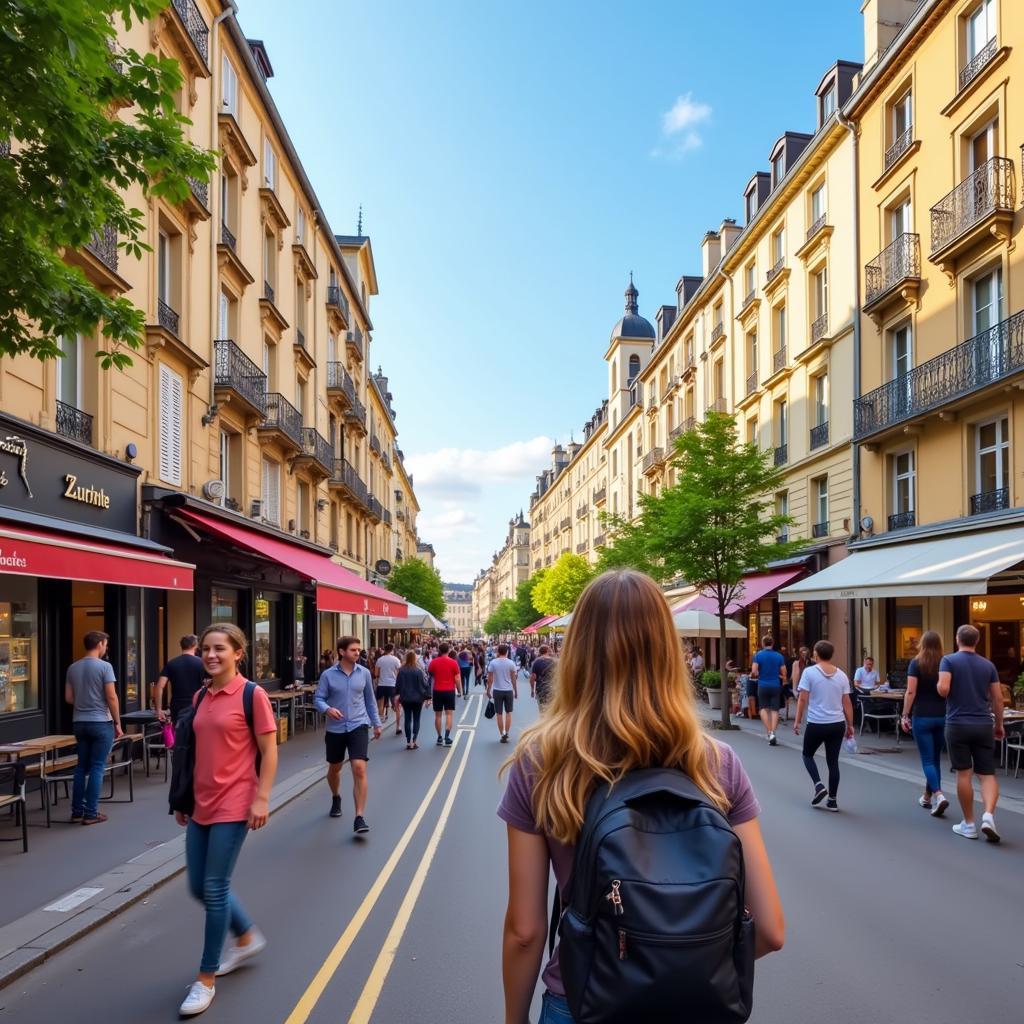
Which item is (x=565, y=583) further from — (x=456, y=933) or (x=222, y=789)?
(x=222, y=789)

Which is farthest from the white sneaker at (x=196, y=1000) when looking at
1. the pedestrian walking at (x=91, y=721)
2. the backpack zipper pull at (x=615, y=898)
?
the pedestrian walking at (x=91, y=721)

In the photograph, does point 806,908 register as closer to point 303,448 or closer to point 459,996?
point 459,996

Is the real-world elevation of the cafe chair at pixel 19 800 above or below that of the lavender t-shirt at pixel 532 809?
below

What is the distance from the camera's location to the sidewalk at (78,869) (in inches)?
205

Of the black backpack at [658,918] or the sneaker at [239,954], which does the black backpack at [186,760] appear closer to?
the sneaker at [239,954]

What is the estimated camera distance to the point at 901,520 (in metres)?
19.5

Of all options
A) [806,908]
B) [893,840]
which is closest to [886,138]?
[893,840]

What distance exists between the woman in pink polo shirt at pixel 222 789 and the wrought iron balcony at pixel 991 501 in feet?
50.5

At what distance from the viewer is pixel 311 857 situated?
720 centimetres

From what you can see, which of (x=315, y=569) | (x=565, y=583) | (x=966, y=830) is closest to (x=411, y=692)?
(x=315, y=569)

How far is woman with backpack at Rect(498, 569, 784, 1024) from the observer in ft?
5.30

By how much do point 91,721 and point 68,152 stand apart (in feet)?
18.3

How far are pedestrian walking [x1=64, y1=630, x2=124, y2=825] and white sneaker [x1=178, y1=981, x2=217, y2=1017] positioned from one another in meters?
4.96

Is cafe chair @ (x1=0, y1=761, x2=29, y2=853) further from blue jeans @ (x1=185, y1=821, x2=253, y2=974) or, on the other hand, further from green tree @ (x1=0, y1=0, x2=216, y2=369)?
green tree @ (x1=0, y1=0, x2=216, y2=369)
